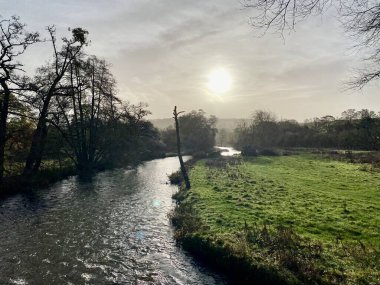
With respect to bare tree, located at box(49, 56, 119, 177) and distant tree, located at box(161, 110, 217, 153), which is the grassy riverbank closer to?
bare tree, located at box(49, 56, 119, 177)

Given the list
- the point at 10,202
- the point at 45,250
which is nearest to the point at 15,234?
the point at 45,250

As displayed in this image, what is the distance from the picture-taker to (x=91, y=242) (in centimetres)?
1545

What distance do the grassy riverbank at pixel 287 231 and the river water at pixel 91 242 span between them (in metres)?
1.29

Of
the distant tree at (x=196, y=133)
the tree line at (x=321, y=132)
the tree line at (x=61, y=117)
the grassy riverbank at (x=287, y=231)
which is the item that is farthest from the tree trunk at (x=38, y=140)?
the distant tree at (x=196, y=133)

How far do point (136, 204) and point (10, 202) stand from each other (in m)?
10.2

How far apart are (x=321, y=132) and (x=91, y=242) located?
8972cm

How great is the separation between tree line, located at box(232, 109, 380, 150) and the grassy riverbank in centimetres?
4525

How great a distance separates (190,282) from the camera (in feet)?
37.6

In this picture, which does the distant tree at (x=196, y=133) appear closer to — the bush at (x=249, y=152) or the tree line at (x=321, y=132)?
the tree line at (x=321, y=132)

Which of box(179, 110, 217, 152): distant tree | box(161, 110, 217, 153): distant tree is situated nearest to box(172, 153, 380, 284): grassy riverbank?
A: box(161, 110, 217, 153): distant tree

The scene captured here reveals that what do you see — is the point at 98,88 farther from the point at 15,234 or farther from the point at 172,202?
the point at 15,234

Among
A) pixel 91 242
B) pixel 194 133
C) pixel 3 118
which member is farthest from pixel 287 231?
pixel 194 133

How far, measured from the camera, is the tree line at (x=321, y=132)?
2913 inches

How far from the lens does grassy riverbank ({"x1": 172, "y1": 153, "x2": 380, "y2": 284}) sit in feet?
35.6
